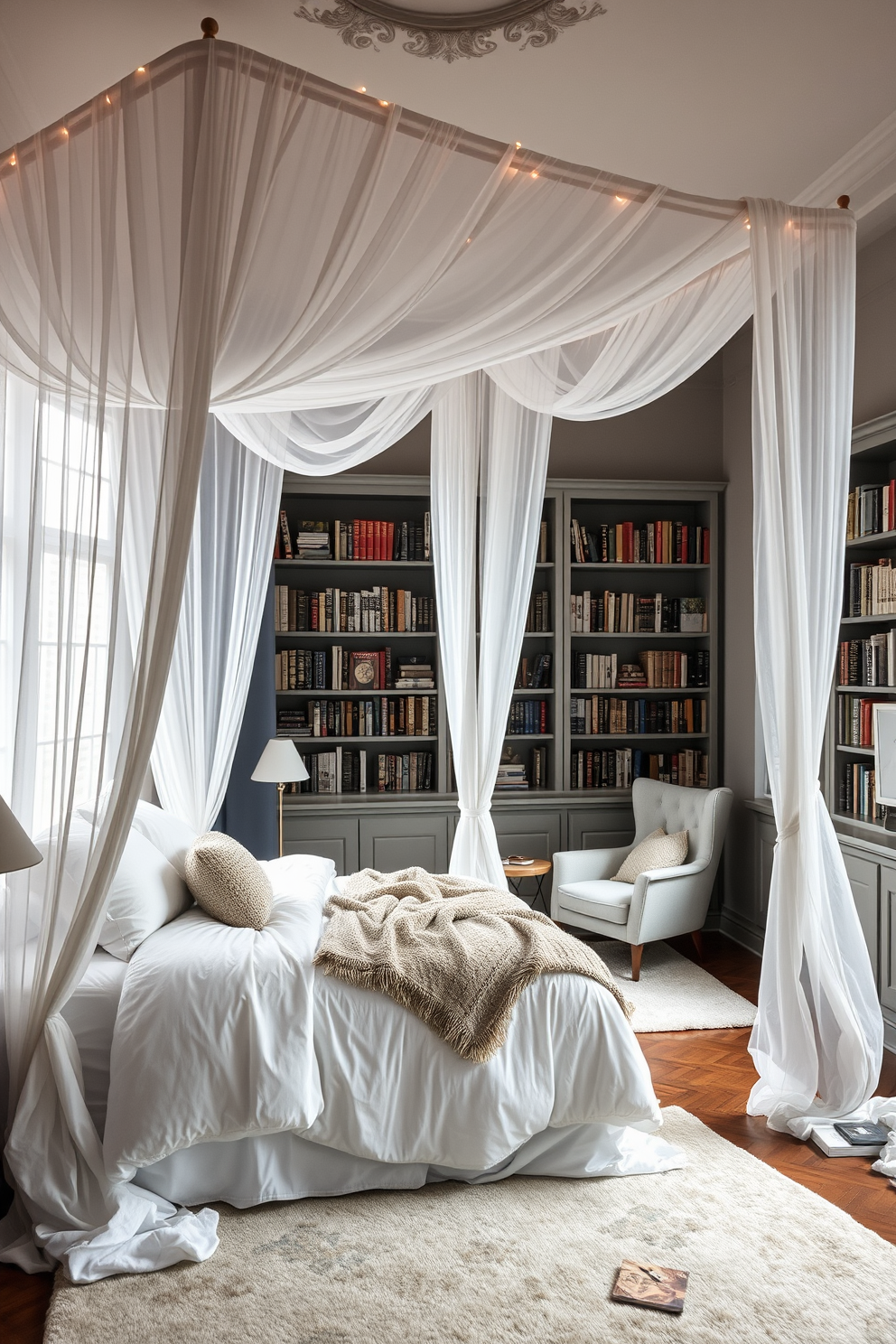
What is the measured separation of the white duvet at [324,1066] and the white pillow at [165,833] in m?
0.47

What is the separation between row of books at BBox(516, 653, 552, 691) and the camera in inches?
212

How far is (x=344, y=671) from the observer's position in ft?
17.6

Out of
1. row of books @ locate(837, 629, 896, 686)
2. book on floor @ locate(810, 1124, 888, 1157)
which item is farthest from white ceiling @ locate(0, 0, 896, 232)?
book on floor @ locate(810, 1124, 888, 1157)

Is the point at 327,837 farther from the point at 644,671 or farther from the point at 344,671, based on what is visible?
the point at 644,671

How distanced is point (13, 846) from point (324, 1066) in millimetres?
1128

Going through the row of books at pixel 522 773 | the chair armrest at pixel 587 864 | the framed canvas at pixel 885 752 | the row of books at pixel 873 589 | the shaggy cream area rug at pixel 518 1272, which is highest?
the row of books at pixel 873 589

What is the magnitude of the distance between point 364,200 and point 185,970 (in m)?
1.99

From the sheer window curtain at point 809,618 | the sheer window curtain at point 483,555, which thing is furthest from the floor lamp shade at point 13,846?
the sheer window curtain at point 483,555

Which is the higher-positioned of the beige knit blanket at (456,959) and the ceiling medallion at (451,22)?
the ceiling medallion at (451,22)

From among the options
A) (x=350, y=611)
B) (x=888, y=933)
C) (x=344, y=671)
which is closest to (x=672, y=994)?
(x=888, y=933)

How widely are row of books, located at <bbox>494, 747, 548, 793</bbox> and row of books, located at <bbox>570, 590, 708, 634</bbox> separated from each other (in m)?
0.72

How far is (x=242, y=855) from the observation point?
3.14 metres

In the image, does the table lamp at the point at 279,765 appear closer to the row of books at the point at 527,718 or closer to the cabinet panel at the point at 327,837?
the cabinet panel at the point at 327,837

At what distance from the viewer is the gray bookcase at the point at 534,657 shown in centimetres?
511
